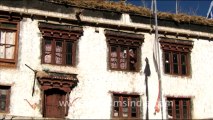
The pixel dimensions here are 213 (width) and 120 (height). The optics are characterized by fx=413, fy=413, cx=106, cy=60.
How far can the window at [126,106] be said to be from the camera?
2300cm

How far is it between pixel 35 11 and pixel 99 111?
6.46 m

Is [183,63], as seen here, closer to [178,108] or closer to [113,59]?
[178,108]

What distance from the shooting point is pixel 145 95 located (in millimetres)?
23734

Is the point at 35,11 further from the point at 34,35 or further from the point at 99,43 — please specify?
the point at 99,43

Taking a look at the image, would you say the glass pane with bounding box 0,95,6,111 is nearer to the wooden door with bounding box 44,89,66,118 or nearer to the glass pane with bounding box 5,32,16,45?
the wooden door with bounding box 44,89,66,118

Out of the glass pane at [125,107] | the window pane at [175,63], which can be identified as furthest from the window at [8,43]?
the window pane at [175,63]

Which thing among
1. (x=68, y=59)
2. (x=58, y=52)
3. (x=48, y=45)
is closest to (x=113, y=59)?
(x=68, y=59)

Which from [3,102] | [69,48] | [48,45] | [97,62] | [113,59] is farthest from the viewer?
[113,59]

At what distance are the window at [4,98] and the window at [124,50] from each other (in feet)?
19.5

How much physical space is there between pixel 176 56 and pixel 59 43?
7335mm

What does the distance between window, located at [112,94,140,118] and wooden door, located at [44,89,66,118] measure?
9.70 ft

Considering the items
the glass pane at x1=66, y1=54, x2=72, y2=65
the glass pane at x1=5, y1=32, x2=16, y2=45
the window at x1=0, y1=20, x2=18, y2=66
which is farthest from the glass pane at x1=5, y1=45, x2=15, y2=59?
the glass pane at x1=66, y1=54, x2=72, y2=65

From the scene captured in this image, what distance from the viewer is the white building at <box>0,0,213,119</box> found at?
21578 millimetres

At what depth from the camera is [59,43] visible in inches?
899
